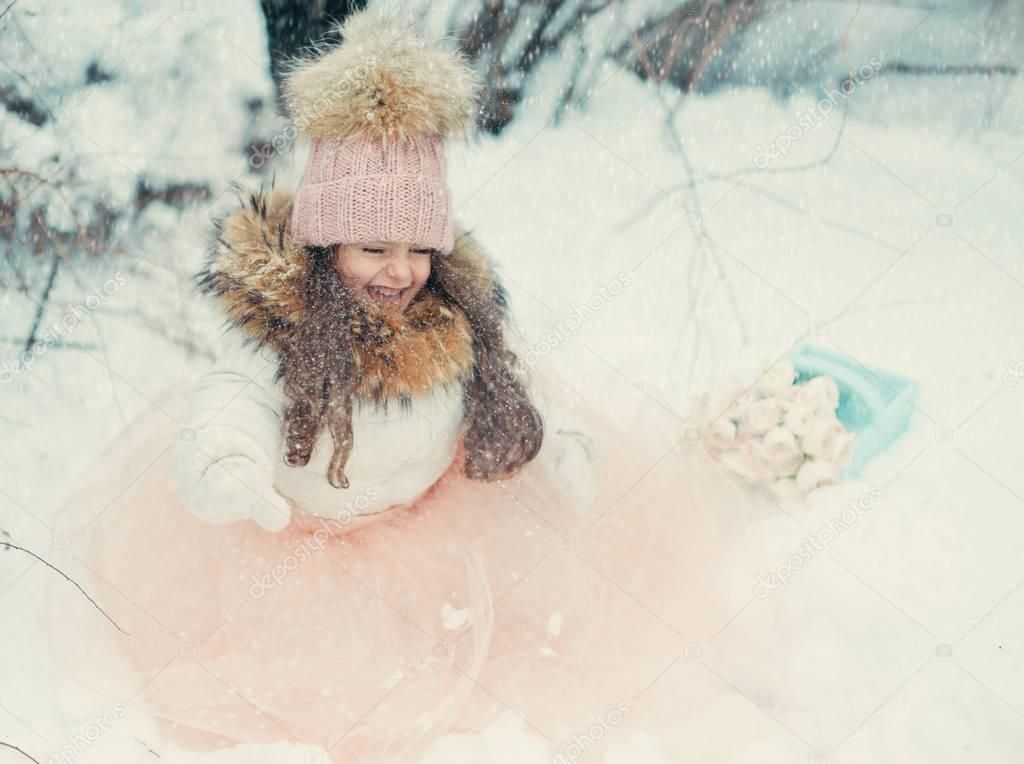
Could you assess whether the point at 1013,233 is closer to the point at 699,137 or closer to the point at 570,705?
the point at 699,137

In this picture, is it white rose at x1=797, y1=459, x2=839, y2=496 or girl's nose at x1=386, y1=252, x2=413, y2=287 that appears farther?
white rose at x1=797, y1=459, x2=839, y2=496

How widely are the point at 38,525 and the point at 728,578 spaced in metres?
1.11

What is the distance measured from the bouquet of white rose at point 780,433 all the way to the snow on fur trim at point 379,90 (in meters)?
0.69

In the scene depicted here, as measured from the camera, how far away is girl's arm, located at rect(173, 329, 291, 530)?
120 centimetres

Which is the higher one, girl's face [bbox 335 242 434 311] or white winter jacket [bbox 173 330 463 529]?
girl's face [bbox 335 242 434 311]

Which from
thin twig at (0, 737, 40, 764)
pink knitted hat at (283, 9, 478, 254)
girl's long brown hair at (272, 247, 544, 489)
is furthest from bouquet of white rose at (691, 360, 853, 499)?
thin twig at (0, 737, 40, 764)

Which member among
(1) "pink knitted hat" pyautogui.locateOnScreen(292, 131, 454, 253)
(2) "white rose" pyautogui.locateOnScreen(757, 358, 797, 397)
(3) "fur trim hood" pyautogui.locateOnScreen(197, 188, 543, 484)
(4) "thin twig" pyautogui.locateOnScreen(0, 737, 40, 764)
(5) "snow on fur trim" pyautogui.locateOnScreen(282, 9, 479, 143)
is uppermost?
(5) "snow on fur trim" pyautogui.locateOnScreen(282, 9, 479, 143)

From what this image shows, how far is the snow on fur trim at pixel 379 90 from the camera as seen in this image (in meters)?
1.26

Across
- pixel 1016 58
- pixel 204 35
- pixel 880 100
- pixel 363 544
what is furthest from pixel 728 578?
pixel 204 35

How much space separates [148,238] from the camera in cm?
184

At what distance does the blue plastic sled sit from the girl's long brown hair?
0.63 meters

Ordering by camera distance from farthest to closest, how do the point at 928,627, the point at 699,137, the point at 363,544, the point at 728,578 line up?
1. the point at 699,137
2. the point at 928,627
3. the point at 728,578
4. the point at 363,544

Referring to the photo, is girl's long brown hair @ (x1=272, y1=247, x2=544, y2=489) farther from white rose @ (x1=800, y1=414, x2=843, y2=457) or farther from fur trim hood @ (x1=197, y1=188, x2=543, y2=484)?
white rose @ (x1=800, y1=414, x2=843, y2=457)

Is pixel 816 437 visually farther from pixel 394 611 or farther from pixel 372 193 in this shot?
pixel 372 193
